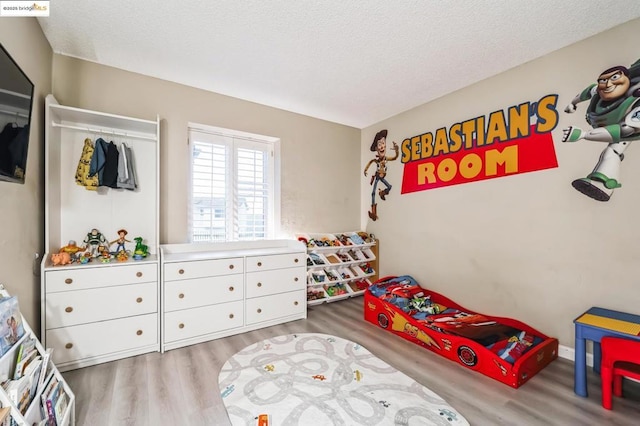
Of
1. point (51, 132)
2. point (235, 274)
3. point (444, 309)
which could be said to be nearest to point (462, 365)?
point (444, 309)

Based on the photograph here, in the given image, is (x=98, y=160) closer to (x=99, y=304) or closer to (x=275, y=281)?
(x=99, y=304)

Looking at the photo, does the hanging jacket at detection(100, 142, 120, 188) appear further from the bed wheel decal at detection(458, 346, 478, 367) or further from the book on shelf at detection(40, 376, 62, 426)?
the bed wheel decal at detection(458, 346, 478, 367)

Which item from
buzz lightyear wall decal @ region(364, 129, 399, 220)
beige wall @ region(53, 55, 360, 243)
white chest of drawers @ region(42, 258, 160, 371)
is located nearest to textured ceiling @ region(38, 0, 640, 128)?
beige wall @ region(53, 55, 360, 243)

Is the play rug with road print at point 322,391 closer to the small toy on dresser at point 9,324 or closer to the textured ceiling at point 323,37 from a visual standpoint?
the small toy on dresser at point 9,324

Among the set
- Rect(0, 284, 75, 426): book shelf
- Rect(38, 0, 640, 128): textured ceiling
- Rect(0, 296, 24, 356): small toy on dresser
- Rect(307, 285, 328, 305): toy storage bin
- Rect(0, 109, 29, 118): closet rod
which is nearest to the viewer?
Rect(0, 284, 75, 426): book shelf

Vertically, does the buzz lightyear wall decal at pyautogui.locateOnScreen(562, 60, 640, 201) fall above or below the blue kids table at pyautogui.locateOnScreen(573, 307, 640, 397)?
above

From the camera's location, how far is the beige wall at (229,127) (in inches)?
104

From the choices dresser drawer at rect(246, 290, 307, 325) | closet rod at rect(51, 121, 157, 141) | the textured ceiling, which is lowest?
dresser drawer at rect(246, 290, 307, 325)

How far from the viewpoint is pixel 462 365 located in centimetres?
225

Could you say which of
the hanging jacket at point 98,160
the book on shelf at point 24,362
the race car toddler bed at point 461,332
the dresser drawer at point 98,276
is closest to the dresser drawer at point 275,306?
the race car toddler bed at point 461,332

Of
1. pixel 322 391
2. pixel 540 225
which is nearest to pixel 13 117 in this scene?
pixel 322 391

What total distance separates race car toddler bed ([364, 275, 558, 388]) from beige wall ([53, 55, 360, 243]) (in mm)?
1492

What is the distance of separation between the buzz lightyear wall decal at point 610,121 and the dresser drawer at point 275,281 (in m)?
2.80

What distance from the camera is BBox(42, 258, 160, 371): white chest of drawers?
81.7 inches
